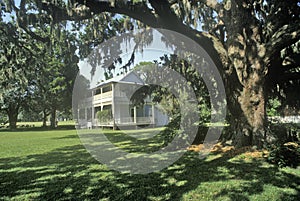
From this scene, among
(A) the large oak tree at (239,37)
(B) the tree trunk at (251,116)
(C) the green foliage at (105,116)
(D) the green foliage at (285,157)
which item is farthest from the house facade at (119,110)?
(D) the green foliage at (285,157)

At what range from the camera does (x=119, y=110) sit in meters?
20.0

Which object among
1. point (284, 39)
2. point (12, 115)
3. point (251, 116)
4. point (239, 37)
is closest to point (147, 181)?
point (251, 116)

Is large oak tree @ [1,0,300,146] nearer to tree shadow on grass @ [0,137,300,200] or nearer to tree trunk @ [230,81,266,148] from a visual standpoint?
tree trunk @ [230,81,266,148]

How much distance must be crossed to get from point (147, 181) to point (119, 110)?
16257 millimetres

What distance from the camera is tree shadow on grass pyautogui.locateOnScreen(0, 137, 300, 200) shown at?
3307 mm

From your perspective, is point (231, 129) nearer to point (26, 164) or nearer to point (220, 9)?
point (220, 9)

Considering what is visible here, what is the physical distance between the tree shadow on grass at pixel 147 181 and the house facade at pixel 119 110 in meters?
12.6

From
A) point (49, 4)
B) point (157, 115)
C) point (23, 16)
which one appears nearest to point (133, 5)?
point (49, 4)

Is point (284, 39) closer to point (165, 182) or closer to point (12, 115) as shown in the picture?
point (165, 182)

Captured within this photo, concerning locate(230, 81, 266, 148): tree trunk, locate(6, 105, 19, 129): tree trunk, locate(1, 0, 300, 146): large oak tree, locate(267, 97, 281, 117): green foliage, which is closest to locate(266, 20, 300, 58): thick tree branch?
locate(1, 0, 300, 146): large oak tree

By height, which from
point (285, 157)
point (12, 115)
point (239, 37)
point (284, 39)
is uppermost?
point (239, 37)

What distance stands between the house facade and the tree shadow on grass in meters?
12.6

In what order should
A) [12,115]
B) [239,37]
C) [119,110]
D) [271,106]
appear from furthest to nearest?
[12,115] → [119,110] → [271,106] → [239,37]

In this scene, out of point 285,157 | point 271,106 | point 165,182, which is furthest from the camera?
point 271,106
